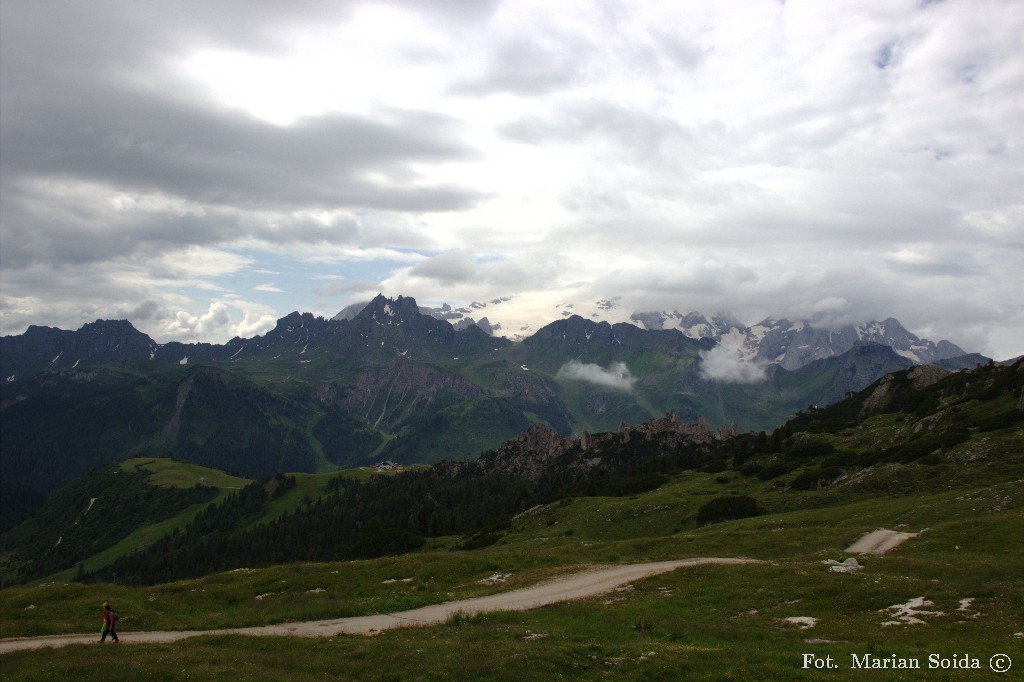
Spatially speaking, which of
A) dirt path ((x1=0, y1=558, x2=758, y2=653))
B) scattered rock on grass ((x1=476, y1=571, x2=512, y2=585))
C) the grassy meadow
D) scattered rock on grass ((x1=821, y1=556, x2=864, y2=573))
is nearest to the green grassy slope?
the grassy meadow

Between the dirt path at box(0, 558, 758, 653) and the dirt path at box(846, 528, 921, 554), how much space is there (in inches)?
389

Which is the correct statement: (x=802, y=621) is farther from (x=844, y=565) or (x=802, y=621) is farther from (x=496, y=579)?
(x=496, y=579)

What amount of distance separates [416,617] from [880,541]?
1490 inches

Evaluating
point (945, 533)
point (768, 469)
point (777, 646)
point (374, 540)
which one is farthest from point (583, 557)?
point (374, 540)

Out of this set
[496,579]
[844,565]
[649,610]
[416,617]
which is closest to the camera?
[649,610]

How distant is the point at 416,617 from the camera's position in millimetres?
36062

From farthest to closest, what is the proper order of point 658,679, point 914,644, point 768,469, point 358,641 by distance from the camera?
1. point 768,469
2. point 358,641
3. point 914,644
4. point 658,679

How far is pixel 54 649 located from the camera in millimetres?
31188

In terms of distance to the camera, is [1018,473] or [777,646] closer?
[777,646]

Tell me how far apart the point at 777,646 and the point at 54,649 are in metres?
36.3

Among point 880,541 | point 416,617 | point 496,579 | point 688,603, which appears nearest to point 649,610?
point 688,603

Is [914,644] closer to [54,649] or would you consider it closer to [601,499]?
[54,649]

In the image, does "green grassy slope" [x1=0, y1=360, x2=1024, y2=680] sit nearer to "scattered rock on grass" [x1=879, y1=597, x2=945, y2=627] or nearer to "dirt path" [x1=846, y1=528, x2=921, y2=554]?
"scattered rock on grass" [x1=879, y1=597, x2=945, y2=627]

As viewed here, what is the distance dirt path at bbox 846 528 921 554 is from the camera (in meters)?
45.4
